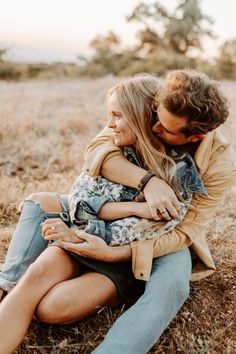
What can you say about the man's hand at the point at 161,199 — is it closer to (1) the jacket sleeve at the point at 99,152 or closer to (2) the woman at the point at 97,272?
(2) the woman at the point at 97,272

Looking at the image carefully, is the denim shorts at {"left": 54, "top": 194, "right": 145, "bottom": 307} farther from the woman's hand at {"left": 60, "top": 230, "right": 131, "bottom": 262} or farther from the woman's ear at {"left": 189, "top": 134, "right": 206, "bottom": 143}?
the woman's ear at {"left": 189, "top": 134, "right": 206, "bottom": 143}

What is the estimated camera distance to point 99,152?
2543mm

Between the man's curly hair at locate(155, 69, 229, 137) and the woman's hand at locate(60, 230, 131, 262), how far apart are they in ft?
2.13

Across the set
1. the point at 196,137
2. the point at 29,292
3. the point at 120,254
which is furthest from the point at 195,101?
the point at 29,292

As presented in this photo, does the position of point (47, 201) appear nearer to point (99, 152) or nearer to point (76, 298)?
point (99, 152)

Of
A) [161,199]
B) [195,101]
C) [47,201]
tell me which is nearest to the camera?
[195,101]

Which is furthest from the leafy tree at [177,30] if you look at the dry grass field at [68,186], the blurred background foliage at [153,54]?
the dry grass field at [68,186]

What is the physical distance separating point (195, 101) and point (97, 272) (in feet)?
2.99

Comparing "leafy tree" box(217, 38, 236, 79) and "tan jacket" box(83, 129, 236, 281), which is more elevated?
"tan jacket" box(83, 129, 236, 281)

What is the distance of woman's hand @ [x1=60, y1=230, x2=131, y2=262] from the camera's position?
7.39 feet

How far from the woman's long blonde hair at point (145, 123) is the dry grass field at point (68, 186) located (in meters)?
0.71

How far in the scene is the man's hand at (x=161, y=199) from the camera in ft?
7.61

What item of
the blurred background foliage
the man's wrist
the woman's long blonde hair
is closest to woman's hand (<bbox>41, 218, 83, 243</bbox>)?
the man's wrist

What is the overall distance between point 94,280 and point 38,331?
44 centimetres
